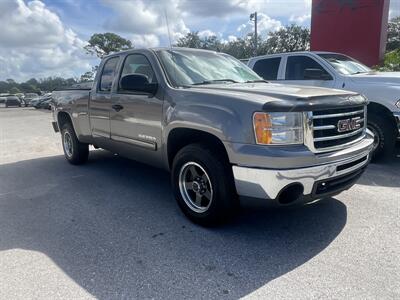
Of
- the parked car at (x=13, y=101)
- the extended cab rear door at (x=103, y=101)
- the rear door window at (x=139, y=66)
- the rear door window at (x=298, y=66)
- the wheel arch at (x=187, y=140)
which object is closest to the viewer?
the wheel arch at (x=187, y=140)

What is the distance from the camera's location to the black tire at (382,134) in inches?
227

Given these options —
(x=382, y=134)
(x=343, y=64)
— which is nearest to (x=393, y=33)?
(x=343, y=64)

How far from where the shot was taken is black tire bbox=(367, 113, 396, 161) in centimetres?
577

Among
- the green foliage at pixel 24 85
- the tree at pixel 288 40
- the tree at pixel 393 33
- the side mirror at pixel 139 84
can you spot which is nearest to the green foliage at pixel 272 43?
the tree at pixel 288 40

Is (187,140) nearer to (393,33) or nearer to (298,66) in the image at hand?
(298,66)

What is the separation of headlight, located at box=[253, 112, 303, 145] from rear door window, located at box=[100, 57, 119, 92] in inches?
111

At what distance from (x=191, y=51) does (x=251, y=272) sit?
9.79ft

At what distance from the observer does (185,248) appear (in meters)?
3.20

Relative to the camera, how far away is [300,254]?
3035 mm

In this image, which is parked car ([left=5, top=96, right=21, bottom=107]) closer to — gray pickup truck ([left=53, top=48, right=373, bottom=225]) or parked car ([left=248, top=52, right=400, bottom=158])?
parked car ([left=248, top=52, right=400, bottom=158])

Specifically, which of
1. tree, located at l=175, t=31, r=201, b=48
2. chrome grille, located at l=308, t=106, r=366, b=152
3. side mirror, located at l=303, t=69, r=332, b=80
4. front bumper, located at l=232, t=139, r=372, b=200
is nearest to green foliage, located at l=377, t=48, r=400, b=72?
Answer: side mirror, located at l=303, t=69, r=332, b=80

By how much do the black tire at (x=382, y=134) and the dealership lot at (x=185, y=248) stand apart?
3.45ft

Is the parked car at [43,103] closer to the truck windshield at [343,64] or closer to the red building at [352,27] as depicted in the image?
the red building at [352,27]

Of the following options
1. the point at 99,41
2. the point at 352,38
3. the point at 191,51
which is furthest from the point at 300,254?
the point at 99,41
